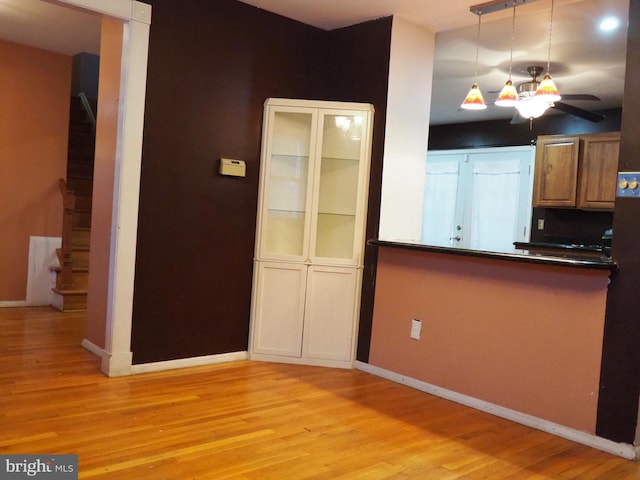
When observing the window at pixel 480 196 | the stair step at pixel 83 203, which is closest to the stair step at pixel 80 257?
the stair step at pixel 83 203

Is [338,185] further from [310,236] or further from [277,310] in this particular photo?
[277,310]

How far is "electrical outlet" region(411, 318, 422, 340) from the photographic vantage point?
381 cm

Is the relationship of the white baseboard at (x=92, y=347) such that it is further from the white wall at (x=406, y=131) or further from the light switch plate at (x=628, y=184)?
the light switch plate at (x=628, y=184)

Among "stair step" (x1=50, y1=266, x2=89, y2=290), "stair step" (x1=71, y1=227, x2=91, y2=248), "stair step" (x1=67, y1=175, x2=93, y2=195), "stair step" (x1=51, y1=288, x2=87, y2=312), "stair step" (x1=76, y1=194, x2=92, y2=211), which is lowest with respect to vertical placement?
"stair step" (x1=51, y1=288, x2=87, y2=312)

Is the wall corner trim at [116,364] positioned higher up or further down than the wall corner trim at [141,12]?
further down

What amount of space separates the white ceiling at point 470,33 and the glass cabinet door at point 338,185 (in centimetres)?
77

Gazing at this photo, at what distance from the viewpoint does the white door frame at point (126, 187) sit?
352 centimetres

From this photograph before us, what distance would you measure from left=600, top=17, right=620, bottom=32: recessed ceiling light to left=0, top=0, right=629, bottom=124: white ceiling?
0.15 ft

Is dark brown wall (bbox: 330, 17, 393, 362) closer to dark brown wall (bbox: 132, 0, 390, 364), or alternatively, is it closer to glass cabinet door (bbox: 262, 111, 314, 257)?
dark brown wall (bbox: 132, 0, 390, 364)

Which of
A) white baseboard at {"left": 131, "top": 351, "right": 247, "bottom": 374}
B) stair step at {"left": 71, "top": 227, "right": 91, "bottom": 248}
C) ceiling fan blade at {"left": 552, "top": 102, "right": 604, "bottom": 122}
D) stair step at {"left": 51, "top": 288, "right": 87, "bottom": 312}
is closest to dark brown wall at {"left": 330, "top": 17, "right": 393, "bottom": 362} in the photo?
white baseboard at {"left": 131, "top": 351, "right": 247, "bottom": 374}

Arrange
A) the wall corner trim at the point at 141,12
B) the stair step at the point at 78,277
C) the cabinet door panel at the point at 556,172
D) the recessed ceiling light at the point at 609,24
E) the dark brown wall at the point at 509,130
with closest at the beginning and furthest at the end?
the wall corner trim at the point at 141,12, the recessed ceiling light at the point at 609,24, the stair step at the point at 78,277, the cabinet door panel at the point at 556,172, the dark brown wall at the point at 509,130

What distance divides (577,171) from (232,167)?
406 cm

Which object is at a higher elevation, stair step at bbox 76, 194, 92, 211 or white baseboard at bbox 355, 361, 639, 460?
stair step at bbox 76, 194, 92, 211

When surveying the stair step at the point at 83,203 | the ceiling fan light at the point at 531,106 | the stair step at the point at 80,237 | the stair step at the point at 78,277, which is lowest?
the stair step at the point at 78,277
